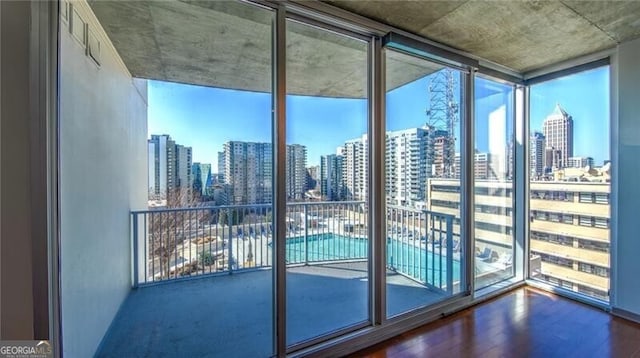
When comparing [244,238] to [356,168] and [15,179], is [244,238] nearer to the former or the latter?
[356,168]

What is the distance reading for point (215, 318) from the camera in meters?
2.19

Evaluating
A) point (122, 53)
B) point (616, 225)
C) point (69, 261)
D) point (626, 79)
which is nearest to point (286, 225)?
point (69, 261)

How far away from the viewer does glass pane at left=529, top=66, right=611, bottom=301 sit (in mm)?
3002

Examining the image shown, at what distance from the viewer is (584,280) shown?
3.14 metres

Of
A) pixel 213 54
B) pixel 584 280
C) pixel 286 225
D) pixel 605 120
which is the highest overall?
pixel 213 54

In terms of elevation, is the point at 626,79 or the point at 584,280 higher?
the point at 626,79

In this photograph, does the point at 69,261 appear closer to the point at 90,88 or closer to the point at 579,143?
the point at 90,88

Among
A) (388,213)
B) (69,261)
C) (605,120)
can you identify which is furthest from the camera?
(605,120)

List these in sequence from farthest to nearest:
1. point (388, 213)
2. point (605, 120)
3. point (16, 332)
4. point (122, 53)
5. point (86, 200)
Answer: point (605, 120), point (388, 213), point (122, 53), point (86, 200), point (16, 332)

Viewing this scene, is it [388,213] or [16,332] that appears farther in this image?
[388,213]

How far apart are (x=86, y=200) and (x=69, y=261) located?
0.43 m

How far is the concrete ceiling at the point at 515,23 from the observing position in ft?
6.88

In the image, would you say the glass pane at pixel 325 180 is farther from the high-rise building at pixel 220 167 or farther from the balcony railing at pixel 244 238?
the high-rise building at pixel 220 167

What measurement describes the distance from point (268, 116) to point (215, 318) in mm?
1587
